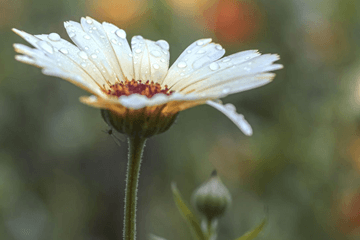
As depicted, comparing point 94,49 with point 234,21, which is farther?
point 234,21

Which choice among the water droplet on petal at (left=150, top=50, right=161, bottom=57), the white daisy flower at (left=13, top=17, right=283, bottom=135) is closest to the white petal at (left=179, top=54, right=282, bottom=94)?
the white daisy flower at (left=13, top=17, right=283, bottom=135)

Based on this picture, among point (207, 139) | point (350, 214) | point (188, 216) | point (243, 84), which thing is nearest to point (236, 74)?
point (243, 84)

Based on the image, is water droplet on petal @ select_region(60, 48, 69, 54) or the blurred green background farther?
the blurred green background

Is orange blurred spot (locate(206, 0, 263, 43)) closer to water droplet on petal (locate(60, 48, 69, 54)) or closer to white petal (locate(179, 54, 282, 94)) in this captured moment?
white petal (locate(179, 54, 282, 94))

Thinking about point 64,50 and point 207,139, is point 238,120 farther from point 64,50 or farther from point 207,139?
point 207,139

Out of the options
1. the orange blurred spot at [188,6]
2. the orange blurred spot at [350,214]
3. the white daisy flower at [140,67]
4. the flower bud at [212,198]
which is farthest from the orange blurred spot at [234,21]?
the flower bud at [212,198]

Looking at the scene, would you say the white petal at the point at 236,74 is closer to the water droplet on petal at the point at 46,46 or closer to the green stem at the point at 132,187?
the green stem at the point at 132,187

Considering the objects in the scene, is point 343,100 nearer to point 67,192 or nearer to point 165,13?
point 165,13
